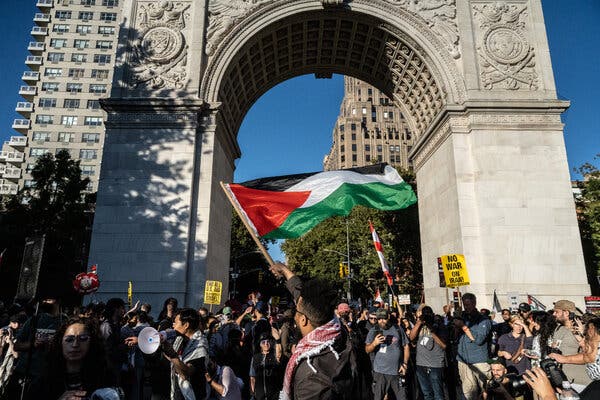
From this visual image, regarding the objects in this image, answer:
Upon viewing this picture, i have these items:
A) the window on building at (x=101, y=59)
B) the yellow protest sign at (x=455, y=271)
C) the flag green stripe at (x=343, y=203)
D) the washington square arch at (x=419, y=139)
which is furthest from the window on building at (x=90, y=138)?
the flag green stripe at (x=343, y=203)

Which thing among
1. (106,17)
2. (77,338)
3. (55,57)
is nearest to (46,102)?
(55,57)

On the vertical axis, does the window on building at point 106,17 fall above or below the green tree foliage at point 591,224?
above

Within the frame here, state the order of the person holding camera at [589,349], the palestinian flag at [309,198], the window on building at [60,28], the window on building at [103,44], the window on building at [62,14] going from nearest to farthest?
the person holding camera at [589,349], the palestinian flag at [309,198], the window on building at [60,28], the window on building at [103,44], the window on building at [62,14]

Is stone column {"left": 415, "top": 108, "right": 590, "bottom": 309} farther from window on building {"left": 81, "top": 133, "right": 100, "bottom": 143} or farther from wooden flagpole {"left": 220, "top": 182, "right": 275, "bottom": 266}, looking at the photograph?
window on building {"left": 81, "top": 133, "right": 100, "bottom": 143}

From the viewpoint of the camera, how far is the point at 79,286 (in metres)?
12.4

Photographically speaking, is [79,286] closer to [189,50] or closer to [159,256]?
[159,256]

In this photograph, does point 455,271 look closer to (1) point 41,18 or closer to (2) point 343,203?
(2) point 343,203

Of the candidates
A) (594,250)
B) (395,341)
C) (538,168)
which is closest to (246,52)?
(538,168)

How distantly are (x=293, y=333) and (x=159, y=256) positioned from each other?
1098cm

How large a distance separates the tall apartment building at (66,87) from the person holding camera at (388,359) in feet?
185

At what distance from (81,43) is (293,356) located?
69.6m

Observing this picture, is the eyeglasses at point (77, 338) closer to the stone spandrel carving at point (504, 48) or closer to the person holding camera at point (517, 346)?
the person holding camera at point (517, 346)

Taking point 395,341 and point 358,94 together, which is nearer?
point 395,341

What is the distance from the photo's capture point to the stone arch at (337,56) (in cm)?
1853
